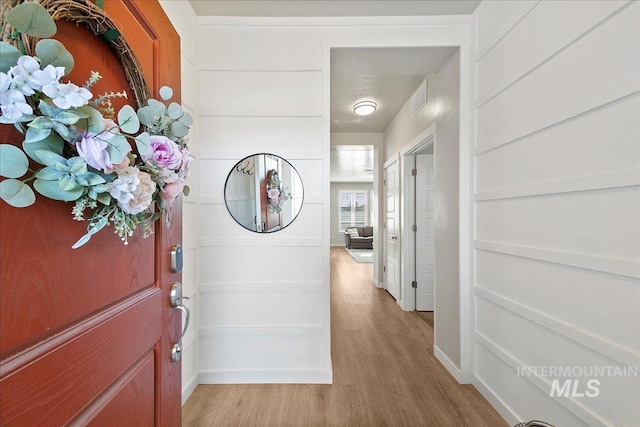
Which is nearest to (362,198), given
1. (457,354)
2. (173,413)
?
(457,354)

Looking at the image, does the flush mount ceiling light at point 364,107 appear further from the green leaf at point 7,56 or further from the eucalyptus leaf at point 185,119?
the green leaf at point 7,56

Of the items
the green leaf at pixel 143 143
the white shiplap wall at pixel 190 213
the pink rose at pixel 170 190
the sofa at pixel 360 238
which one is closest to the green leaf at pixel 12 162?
the green leaf at pixel 143 143

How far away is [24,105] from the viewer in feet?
1.50

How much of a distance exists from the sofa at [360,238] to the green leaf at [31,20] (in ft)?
30.5

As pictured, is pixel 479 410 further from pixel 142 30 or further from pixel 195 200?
pixel 142 30

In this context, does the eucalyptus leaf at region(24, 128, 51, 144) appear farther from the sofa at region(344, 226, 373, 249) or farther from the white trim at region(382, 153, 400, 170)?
the sofa at region(344, 226, 373, 249)

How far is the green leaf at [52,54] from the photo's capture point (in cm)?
49

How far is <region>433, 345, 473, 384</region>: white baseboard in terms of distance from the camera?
2039mm

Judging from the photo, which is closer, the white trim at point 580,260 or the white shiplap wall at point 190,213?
the white trim at point 580,260

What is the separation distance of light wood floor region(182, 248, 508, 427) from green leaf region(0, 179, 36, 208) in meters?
1.77

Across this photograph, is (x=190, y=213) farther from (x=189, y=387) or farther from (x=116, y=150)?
(x=116, y=150)

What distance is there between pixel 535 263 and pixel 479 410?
1061 mm

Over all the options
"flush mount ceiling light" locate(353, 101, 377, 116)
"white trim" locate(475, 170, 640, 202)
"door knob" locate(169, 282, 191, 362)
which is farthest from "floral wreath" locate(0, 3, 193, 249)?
"flush mount ceiling light" locate(353, 101, 377, 116)

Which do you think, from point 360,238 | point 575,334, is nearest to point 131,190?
point 575,334
